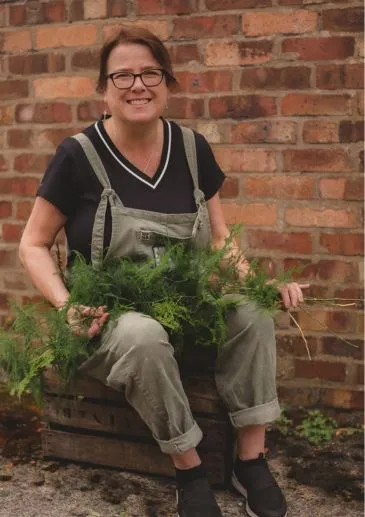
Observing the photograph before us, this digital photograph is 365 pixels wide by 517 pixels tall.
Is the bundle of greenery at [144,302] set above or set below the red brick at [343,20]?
below

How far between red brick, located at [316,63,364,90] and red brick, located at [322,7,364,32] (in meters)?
0.16

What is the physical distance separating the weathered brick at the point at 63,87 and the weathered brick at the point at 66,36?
0.16m

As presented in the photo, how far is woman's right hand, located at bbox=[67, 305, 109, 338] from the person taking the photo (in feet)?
7.45

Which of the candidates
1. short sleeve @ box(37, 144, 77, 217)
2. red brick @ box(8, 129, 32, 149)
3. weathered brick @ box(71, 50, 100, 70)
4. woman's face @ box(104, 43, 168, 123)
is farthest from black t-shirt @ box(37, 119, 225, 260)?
red brick @ box(8, 129, 32, 149)

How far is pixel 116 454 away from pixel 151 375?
611 millimetres

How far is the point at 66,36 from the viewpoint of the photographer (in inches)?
128

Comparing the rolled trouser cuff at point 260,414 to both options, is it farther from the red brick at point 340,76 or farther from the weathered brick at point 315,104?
the red brick at point 340,76

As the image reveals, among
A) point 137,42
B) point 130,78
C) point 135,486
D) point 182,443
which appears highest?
point 137,42

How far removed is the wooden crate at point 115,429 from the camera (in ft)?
8.28

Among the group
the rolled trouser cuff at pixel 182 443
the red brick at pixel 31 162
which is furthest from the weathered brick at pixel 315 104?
the rolled trouser cuff at pixel 182 443

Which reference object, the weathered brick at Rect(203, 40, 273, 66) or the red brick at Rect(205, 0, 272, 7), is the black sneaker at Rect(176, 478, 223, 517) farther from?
the red brick at Rect(205, 0, 272, 7)

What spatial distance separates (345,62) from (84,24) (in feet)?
4.12

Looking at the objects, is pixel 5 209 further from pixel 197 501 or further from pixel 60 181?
pixel 197 501

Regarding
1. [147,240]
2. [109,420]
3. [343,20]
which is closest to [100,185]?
[147,240]
